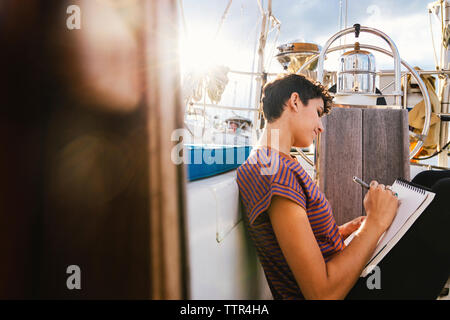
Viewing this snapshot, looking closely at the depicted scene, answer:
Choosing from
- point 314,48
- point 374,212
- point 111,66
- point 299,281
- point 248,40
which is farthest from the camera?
point 248,40

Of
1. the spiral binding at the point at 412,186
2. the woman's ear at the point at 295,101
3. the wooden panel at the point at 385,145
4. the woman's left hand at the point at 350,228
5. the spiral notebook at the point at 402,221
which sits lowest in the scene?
the woman's left hand at the point at 350,228

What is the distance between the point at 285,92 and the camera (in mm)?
1032

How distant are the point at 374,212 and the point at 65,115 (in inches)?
33.0

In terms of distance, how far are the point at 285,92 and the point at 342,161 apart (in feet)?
2.00

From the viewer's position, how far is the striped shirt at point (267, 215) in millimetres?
781

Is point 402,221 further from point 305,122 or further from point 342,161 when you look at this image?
point 342,161

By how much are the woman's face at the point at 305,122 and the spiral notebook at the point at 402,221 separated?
1.14 ft

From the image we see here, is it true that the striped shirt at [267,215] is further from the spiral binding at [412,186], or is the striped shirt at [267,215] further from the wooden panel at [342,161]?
the wooden panel at [342,161]

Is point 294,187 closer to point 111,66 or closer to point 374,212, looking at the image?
point 374,212

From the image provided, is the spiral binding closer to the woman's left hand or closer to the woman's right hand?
the woman's right hand

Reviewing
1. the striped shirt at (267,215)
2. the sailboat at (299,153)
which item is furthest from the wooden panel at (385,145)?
the striped shirt at (267,215)
